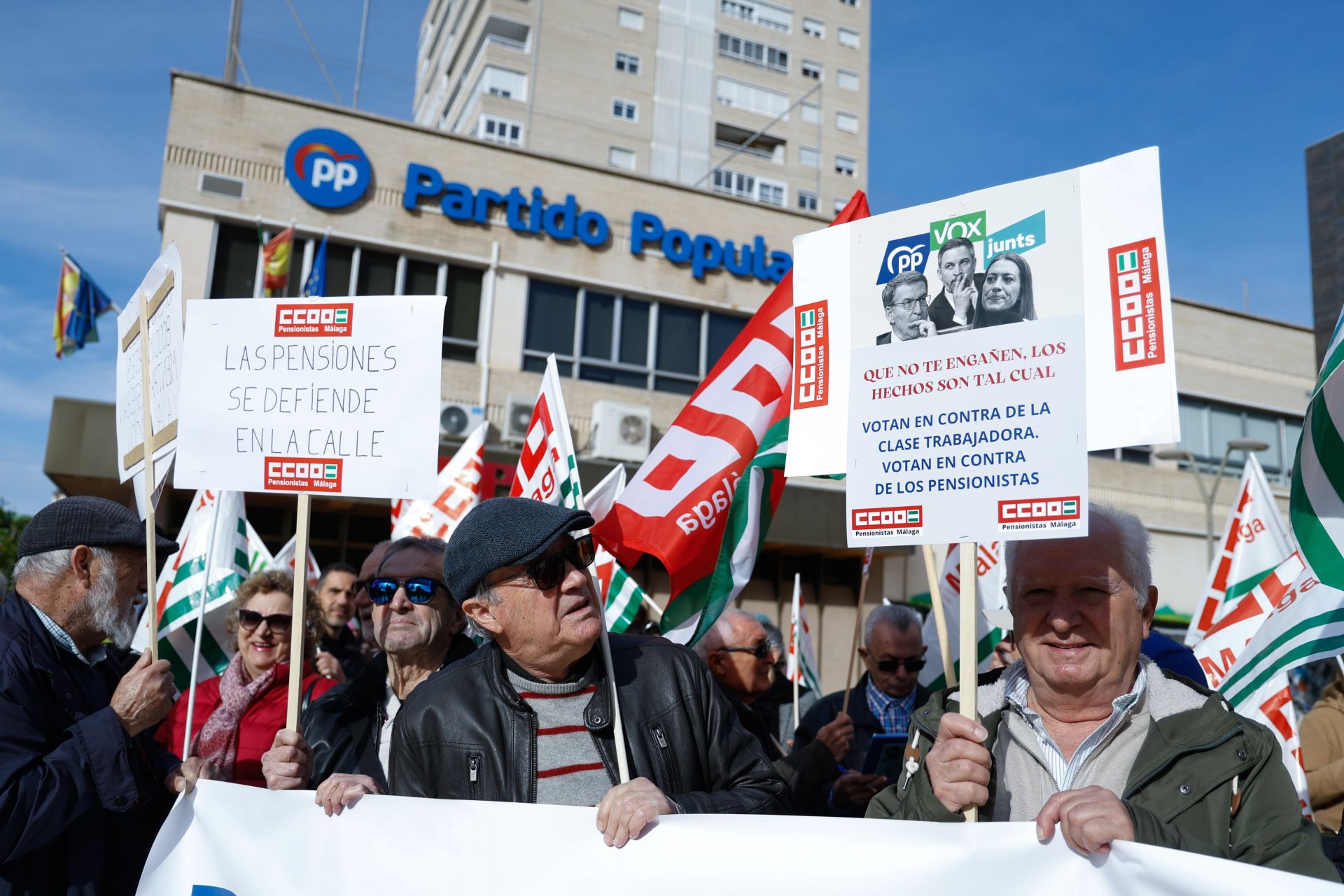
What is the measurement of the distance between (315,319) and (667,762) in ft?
5.54

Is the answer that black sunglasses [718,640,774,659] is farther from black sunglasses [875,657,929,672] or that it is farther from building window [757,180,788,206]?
building window [757,180,788,206]

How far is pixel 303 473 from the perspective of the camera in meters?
3.23

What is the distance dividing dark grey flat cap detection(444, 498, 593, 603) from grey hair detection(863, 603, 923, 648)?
268 cm

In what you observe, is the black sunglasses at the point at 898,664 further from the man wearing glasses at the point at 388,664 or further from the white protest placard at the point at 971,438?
the white protest placard at the point at 971,438

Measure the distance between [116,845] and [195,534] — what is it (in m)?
4.36

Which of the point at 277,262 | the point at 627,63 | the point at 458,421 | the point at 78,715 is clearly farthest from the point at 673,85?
the point at 78,715

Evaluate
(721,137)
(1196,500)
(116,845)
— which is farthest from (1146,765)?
(721,137)

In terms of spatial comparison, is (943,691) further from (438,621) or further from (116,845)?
(116,845)

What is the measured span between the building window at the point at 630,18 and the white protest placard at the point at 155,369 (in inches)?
1689

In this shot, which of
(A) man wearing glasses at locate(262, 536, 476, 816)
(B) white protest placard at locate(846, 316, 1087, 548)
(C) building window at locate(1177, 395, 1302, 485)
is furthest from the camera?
(C) building window at locate(1177, 395, 1302, 485)

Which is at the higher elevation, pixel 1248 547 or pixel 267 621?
pixel 1248 547

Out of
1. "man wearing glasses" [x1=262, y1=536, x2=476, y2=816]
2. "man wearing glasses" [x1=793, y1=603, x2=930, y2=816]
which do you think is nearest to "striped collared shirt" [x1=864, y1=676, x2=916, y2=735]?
"man wearing glasses" [x1=793, y1=603, x2=930, y2=816]

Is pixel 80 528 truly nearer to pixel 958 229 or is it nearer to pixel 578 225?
pixel 958 229

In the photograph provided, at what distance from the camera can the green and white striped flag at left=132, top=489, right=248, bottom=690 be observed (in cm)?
663
